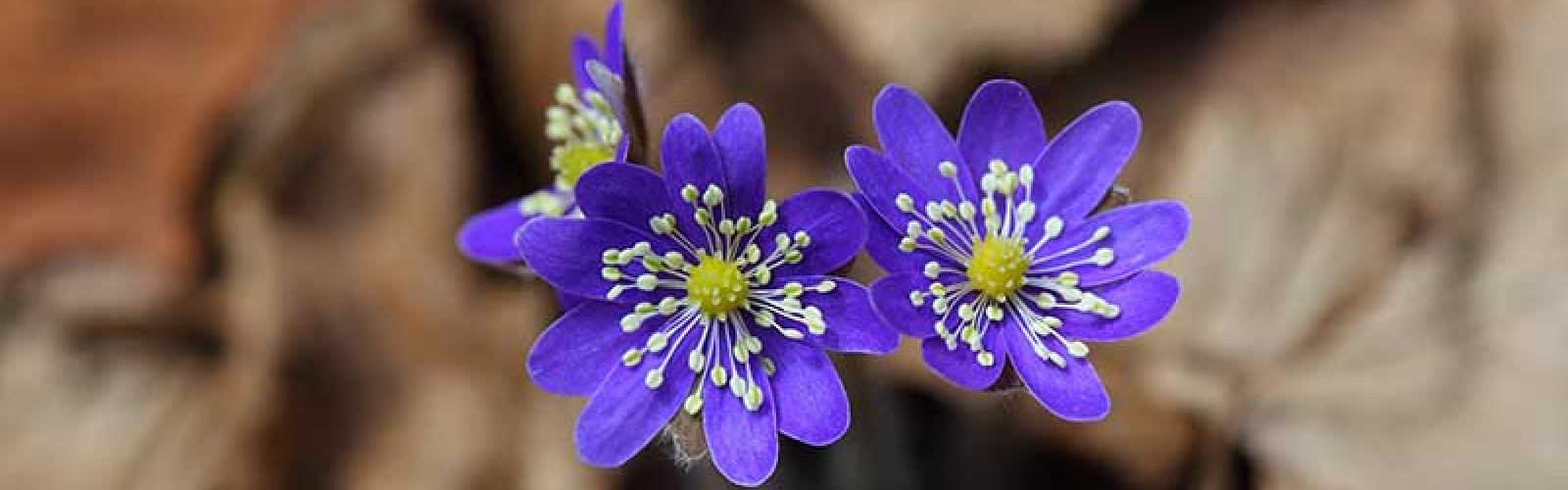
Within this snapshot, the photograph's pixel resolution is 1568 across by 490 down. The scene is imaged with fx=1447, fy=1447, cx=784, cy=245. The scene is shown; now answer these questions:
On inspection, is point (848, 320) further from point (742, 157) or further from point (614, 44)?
point (614, 44)

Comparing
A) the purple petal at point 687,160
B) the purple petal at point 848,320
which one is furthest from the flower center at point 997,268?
the purple petal at point 687,160

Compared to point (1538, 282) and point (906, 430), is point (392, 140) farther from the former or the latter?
point (1538, 282)

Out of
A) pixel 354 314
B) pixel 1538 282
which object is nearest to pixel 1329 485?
pixel 1538 282

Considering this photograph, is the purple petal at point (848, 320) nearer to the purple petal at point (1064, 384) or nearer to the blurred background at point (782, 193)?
the purple petal at point (1064, 384)

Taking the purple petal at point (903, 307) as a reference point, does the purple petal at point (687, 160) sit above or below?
above

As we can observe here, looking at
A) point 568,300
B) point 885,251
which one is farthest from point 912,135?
point 568,300

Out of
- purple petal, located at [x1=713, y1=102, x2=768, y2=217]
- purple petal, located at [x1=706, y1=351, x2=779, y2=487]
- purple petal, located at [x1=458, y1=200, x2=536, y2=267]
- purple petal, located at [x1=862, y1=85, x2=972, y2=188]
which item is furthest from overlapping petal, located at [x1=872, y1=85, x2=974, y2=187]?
purple petal, located at [x1=458, y1=200, x2=536, y2=267]
